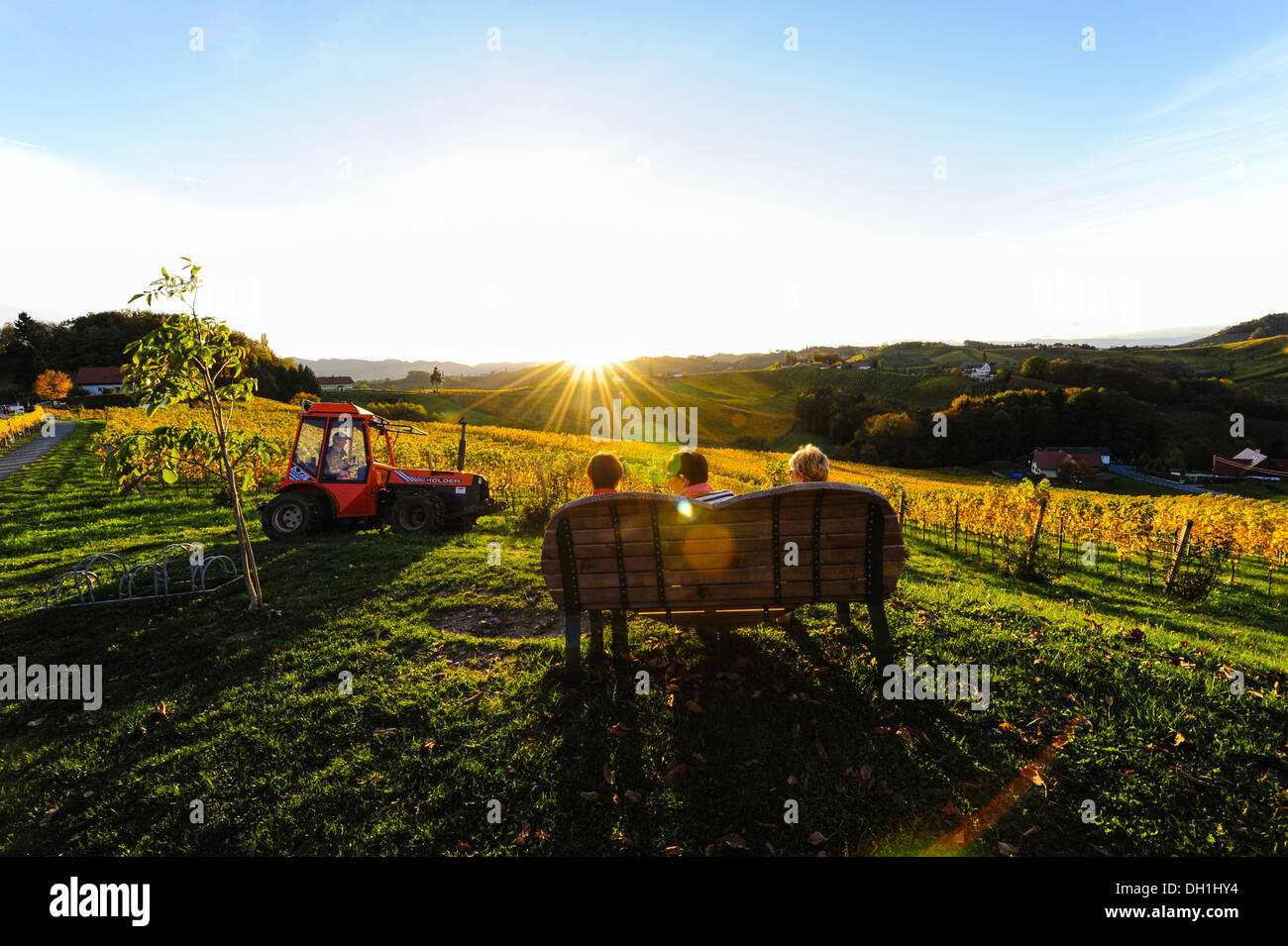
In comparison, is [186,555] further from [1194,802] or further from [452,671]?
[1194,802]

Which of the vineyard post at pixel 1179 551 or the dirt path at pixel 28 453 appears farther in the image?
the dirt path at pixel 28 453

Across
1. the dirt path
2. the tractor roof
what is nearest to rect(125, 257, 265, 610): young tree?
the tractor roof

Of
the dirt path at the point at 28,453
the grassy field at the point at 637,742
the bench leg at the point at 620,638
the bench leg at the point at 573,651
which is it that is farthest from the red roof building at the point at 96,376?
the bench leg at the point at 573,651

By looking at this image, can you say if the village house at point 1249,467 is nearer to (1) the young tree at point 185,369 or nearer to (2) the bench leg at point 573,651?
(2) the bench leg at point 573,651

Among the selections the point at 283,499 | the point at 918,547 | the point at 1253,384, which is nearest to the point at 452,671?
the point at 283,499

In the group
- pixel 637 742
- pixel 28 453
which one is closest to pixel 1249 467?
pixel 637 742

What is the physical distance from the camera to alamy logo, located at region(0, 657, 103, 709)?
5438mm

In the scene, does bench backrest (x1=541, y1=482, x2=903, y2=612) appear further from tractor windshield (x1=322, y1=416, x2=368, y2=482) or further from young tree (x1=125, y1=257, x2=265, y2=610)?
tractor windshield (x1=322, y1=416, x2=368, y2=482)

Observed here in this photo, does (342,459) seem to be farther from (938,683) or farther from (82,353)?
(82,353)

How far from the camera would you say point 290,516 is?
1151 centimetres

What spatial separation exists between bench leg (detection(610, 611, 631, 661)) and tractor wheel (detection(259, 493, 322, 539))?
888 centimetres

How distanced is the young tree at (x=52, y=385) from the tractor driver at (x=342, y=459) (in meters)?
91.2

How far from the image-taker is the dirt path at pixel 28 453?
22.5m

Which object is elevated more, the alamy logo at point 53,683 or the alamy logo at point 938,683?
the alamy logo at point 938,683
